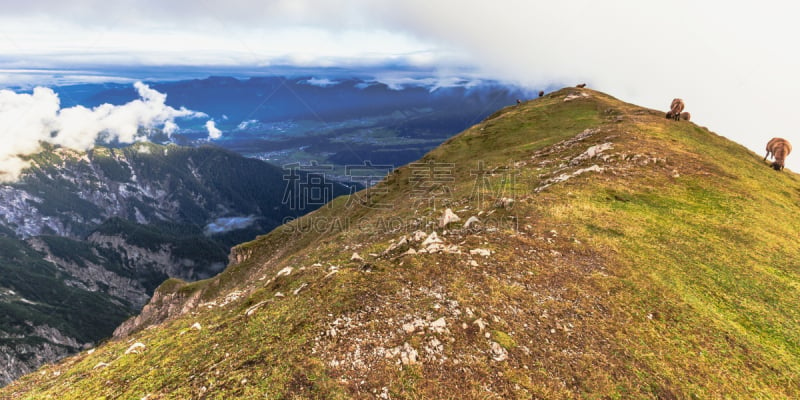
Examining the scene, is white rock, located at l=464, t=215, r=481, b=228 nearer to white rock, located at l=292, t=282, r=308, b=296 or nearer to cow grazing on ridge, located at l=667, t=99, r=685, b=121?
white rock, located at l=292, t=282, r=308, b=296

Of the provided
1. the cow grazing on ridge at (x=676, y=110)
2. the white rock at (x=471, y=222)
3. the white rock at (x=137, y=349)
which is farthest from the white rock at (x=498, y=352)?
the cow grazing on ridge at (x=676, y=110)

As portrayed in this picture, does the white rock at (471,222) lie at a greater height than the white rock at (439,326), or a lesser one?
greater

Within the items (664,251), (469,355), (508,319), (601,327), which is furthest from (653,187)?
(469,355)

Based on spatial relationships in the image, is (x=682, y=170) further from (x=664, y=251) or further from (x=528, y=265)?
(x=528, y=265)

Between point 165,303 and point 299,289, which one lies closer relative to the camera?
point 299,289

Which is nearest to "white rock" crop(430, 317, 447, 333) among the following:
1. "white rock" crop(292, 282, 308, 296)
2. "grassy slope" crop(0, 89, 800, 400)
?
"grassy slope" crop(0, 89, 800, 400)

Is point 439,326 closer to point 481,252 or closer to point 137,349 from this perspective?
point 481,252

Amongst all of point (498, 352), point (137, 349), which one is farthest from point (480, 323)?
point (137, 349)

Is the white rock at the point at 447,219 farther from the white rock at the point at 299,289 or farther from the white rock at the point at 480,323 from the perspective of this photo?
the white rock at the point at 480,323
